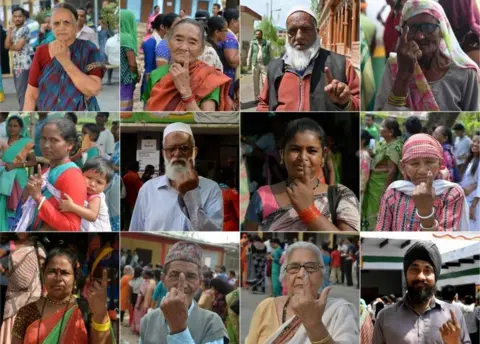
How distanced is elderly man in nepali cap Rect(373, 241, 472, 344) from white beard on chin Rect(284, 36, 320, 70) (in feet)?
4.05

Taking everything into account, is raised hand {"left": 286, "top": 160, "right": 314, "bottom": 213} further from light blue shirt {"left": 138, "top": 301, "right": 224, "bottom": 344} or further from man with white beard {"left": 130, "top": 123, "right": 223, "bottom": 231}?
light blue shirt {"left": 138, "top": 301, "right": 224, "bottom": 344}

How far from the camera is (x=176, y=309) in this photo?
474cm

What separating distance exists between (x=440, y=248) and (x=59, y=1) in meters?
2.66

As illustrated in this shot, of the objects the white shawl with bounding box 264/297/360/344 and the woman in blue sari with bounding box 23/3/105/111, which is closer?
the white shawl with bounding box 264/297/360/344

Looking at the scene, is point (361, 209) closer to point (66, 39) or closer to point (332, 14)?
point (332, 14)

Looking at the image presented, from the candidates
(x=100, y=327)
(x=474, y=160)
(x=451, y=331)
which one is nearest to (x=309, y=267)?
(x=451, y=331)

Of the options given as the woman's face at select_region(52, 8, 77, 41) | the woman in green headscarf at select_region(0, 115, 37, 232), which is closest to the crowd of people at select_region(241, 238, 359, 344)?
the woman in green headscarf at select_region(0, 115, 37, 232)

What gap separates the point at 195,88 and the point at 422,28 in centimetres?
137

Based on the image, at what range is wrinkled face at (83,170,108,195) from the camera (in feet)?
15.7

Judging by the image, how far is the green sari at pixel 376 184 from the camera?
4.77 metres

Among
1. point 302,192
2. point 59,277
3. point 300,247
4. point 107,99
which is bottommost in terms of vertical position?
point 59,277

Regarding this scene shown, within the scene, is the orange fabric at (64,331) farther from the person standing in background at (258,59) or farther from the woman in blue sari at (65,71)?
the person standing in background at (258,59)

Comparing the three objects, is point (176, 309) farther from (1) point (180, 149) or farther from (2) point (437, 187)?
(2) point (437, 187)

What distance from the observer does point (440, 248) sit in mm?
4758
